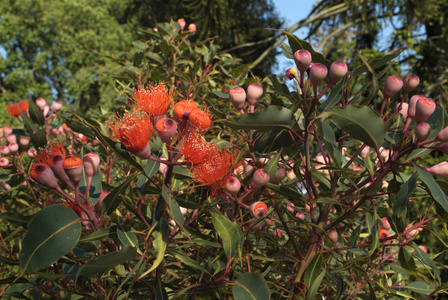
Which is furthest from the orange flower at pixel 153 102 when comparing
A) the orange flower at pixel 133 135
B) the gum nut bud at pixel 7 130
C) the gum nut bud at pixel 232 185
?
the gum nut bud at pixel 7 130

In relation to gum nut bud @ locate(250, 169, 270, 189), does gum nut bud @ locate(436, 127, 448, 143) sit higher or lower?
higher

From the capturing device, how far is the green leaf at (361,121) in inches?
23.0

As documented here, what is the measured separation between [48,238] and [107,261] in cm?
9

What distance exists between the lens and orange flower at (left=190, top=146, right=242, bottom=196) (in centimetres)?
69

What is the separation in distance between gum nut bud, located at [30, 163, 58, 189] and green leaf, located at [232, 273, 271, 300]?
35 centimetres

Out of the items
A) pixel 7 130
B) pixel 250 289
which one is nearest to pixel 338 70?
pixel 250 289

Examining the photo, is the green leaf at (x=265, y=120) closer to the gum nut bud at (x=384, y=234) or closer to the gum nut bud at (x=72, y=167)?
the gum nut bud at (x=72, y=167)

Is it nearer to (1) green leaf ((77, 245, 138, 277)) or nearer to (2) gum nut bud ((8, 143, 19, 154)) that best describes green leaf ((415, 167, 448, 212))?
(1) green leaf ((77, 245, 138, 277))

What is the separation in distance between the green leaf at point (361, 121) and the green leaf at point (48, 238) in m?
0.40

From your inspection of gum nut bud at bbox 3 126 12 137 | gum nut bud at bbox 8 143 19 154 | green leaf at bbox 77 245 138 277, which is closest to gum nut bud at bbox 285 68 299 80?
green leaf at bbox 77 245 138 277

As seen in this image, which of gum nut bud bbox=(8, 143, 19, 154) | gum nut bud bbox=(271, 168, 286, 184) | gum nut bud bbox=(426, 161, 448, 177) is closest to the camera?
gum nut bud bbox=(426, 161, 448, 177)

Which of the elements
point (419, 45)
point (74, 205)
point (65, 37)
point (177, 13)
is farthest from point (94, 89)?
point (74, 205)

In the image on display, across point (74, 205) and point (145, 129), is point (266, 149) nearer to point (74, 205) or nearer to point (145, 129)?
point (145, 129)

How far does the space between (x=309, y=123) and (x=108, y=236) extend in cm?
38
